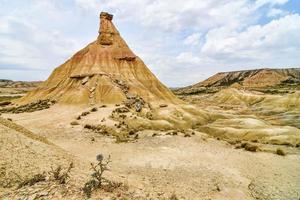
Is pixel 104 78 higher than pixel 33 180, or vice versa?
pixel 104 78

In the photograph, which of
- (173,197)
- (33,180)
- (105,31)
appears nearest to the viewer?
(33,180)

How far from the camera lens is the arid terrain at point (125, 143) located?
1462 centimetres

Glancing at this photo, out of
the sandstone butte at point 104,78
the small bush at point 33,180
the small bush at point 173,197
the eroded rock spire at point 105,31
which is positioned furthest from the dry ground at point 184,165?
the eroded rock spire at point 105,31

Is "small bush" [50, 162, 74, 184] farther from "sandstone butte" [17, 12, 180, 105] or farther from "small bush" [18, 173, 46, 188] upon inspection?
"sandstone butte" [17, 12, 180, 105]

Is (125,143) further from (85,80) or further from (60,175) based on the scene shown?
(85,80)

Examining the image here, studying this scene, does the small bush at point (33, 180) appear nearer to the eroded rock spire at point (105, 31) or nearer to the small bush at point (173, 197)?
the small bush at point (173, 197)

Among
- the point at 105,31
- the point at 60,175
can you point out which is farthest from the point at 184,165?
the point at 105,31

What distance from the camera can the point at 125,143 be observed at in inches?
1255

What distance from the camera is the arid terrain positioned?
48.0ft

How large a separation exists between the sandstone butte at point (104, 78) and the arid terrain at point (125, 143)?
8.6 inches

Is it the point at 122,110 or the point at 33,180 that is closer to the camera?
the point at 33,180

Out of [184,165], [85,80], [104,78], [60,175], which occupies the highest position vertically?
[104,78]

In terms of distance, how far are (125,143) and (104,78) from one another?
30702mm

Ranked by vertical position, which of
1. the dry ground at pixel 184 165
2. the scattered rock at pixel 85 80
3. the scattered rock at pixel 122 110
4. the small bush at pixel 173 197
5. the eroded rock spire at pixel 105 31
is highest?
the eroded rock spire at pixel 105 31
